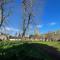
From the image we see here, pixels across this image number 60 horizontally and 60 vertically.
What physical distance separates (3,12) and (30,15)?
10.1 feet

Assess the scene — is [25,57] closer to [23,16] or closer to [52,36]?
[23,16]

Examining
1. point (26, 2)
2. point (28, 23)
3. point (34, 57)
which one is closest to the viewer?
point (34, 57)

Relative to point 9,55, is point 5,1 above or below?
above

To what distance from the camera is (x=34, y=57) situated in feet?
34.9

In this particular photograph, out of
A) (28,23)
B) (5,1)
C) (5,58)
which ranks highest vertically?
(5,1)

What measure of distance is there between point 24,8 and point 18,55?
9.43m

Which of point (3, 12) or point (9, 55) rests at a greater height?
point (3, 12)

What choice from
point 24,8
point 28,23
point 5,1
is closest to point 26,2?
point 24,8

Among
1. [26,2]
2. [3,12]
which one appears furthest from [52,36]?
[26,2]

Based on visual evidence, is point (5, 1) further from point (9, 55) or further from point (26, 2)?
point (9, 55)

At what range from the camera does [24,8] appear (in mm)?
19797

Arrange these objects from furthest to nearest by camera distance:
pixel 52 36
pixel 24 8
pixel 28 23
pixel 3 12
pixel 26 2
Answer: pixel 52 36 → pixel 28 23 → pixel 3 12 → pixel 24 8 → pixel 26 2

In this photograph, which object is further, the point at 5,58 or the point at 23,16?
the point at 23,16

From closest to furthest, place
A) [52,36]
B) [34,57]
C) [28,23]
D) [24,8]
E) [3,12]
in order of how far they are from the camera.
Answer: [34,57] → [24,8] → [3,12] → [28,23] → [52,36]
